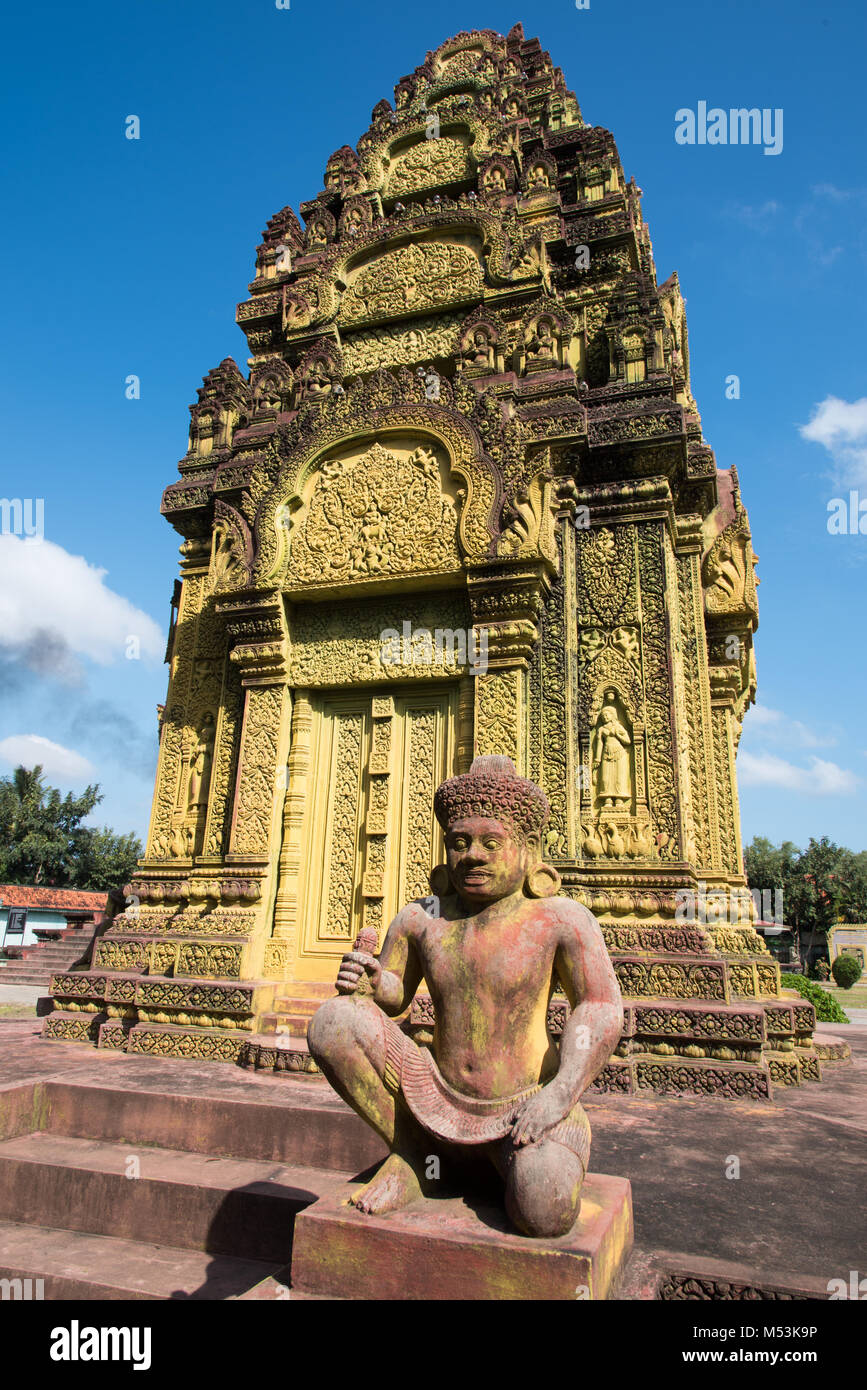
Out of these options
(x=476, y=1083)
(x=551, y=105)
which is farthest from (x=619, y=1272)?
(x=551, y=105)

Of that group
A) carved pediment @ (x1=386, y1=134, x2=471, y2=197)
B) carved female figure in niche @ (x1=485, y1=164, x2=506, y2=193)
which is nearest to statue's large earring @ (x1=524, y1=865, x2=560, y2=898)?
carved female figure in niche @ (x1=485, y1=164, x2=506, y2=193)

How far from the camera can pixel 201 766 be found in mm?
9820

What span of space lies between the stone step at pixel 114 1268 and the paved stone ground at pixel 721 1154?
1.11 m

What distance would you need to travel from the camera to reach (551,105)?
12734 mm

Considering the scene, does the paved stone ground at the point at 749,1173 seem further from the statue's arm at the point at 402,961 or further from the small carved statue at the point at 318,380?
the small carved statue at the point at 318,380

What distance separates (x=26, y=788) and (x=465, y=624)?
179 feet

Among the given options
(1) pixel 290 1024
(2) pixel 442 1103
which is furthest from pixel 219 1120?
(2) pixel 442 1103

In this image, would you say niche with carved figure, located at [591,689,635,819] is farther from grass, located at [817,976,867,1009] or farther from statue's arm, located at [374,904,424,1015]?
grass, located at [817,976,867,1009]

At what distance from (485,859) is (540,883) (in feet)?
0.99

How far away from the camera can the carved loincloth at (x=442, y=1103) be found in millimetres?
2955

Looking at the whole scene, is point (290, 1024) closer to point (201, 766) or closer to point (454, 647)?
point (201, 766)

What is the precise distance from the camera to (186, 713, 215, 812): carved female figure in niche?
9.73 meters

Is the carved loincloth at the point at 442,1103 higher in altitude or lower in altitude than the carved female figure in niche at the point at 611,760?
lower

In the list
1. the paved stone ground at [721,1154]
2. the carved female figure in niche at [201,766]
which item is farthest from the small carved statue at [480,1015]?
the carved female figure in niche at [201,766]
